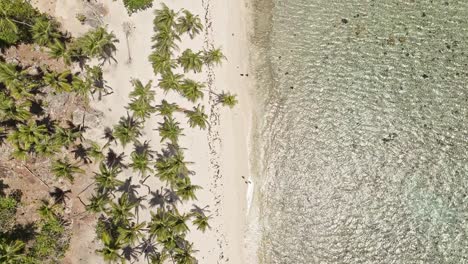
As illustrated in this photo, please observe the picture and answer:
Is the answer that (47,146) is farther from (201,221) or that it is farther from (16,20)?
(201,221)

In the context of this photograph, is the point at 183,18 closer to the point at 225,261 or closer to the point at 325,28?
the point at 325,28

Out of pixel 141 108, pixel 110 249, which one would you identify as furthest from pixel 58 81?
pixel 110 249

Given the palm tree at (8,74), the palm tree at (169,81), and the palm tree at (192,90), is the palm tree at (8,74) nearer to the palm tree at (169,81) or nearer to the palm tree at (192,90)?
the palm tree at (169,81)

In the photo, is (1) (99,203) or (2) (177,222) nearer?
(1) (99,203)

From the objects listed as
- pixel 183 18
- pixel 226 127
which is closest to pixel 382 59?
pixel 226 127

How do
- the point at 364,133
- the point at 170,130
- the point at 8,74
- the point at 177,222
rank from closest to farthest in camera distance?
1. the point at 8,74
2. the point at 177,222
3. the point at 170,130
4. the point at 364,133

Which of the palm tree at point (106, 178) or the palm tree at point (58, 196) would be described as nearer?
the palm tree at point (106, 178)

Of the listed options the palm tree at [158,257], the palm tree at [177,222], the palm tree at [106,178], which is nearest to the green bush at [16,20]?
the palm tree at [106,178]

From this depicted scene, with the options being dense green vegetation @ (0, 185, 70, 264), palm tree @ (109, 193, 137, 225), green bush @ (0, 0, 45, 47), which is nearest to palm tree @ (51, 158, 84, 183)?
dense green vegetation @ (0, 185, 70, 264)
